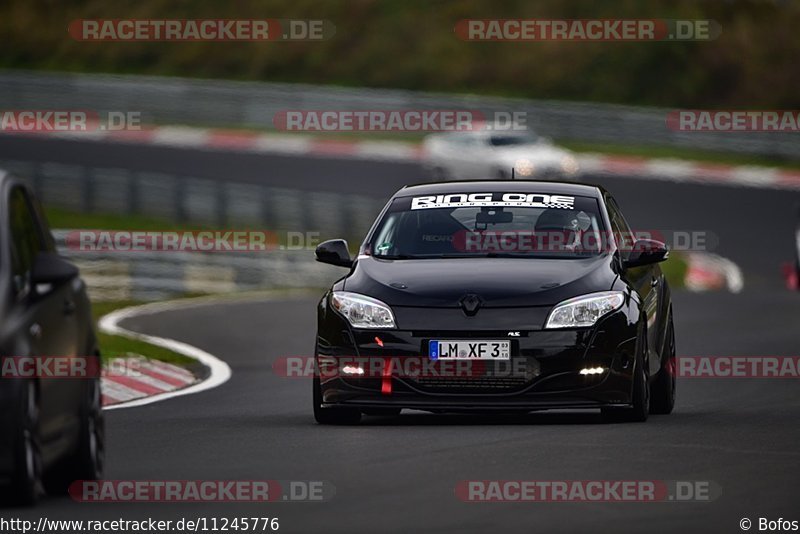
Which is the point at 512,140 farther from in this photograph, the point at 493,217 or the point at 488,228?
the point at 488,228

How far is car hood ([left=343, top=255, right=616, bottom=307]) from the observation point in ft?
39.7

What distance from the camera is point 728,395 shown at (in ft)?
48.4

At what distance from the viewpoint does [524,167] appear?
4103 cm

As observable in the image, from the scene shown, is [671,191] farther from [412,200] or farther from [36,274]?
[36,274]

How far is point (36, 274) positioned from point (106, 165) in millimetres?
35515

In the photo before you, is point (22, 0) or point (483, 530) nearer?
point (483, 530)

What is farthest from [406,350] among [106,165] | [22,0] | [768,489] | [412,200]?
[22,0]
